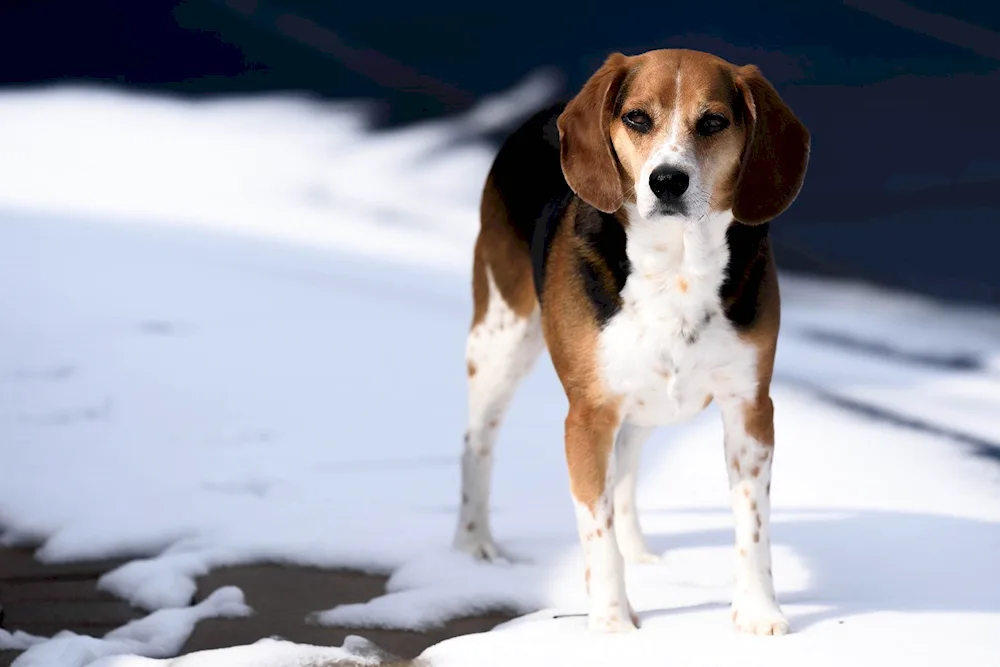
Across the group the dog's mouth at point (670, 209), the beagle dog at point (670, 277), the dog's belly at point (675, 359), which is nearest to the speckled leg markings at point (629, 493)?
the beagle dog at point (670, 277)

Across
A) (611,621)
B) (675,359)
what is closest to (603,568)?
(611,621)

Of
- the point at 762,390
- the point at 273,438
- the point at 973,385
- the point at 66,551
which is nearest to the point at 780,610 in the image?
the point at 762,390

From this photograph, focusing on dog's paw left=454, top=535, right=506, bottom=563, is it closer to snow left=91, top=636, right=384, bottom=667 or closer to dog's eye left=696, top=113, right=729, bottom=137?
→ snow left=91, top=636, right=384, bottom=667

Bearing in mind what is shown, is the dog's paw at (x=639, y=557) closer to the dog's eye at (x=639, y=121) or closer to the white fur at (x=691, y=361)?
the white fur at (x=691, y=361)

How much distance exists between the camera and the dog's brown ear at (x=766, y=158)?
9.57 ft

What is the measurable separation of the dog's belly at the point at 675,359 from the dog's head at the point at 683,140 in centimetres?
25

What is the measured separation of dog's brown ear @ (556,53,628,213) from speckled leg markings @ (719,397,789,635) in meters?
0.54

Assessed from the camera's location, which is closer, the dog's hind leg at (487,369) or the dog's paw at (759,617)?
the dog's paw at (759,617)

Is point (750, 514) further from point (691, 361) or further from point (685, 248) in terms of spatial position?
point (685, 248)

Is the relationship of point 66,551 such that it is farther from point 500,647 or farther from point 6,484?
point 500,647

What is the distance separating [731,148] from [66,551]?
2313 mm

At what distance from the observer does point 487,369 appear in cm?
381

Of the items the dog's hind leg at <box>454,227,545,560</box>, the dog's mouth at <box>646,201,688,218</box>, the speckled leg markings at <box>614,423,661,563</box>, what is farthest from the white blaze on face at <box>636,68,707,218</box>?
the speckled leg markings at <box>614,423,661,563</box>

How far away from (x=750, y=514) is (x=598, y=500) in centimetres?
34
